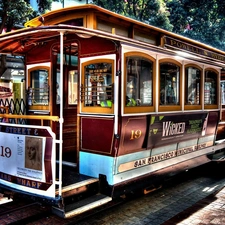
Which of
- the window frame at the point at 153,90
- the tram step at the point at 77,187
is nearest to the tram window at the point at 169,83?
the window frame at the point at 153,90

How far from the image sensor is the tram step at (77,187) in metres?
3.84

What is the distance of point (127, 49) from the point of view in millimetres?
4340

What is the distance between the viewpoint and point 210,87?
6.71 meters

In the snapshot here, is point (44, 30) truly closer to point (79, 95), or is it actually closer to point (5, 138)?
point (79, 95)

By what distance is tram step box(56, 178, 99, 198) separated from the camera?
3.84 m

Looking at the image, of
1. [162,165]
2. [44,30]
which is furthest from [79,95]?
[162,165]

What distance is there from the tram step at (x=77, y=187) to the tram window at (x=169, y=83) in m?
1.88

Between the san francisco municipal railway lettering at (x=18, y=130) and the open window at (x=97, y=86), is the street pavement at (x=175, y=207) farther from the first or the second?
the open window at (x=97, y=86)

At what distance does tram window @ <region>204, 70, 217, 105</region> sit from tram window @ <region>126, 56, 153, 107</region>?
2.22 meters

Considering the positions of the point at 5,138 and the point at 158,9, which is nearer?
the point at 5,138

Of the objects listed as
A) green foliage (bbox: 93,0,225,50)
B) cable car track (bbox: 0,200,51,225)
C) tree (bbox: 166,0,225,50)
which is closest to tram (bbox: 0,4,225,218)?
cable car track (bbox: 0,200,51,225)

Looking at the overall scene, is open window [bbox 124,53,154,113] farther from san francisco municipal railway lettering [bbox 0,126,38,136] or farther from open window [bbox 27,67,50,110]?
open window [bbox 27,67,50,110]

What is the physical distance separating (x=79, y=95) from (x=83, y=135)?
25.6 inches

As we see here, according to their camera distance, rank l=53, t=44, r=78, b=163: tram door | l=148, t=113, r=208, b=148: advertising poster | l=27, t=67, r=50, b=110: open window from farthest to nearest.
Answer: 1. l=53, t=44, r=78, b=163: tram door
2. l=27, t=67, r=50, b=110: open window
3. l=148, t=113, r=208, b=148: advertising poster
